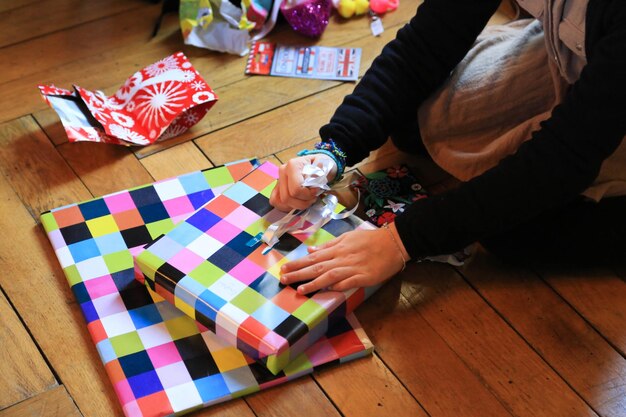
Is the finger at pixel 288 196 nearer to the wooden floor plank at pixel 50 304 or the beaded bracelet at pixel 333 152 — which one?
the beaded bracelet at pixel 333 152

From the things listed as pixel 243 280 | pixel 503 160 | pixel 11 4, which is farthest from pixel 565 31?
pixel 11 4

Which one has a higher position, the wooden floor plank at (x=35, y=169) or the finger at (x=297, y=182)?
the finger at (x=297, y=182)

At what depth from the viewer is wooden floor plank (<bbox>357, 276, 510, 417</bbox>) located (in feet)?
3.75

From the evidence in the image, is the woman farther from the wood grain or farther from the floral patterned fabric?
the wood grain

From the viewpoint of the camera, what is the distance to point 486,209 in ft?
3.84

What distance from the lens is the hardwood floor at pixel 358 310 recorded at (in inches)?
44.9

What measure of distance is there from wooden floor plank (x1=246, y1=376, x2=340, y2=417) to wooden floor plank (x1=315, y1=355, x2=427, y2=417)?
1 cm

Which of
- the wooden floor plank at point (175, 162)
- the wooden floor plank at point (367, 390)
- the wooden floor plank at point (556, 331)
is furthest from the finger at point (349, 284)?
the wooden floor plank at point (175, 162)

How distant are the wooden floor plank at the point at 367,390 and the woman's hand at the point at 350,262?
0.41 feet

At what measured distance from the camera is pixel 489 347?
1.22 m

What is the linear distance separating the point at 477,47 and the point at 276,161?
17.0 inches

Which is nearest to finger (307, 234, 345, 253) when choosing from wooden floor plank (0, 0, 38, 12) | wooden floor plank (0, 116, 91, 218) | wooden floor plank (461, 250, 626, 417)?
wooden floor plank (461, 250, 626, 417)

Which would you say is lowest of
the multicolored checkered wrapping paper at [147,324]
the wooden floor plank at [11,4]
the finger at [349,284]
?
the multicolored checkered wrapping paper at [147,324]

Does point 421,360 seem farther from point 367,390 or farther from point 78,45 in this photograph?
point 78,45
